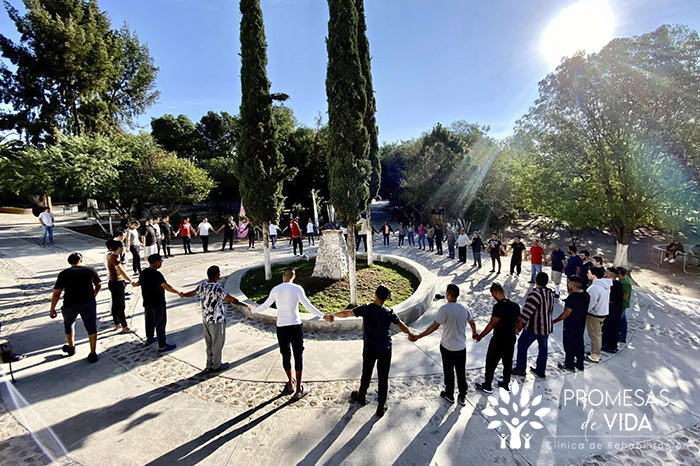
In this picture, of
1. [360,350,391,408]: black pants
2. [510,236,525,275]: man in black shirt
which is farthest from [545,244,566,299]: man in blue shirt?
[360,350,391,408]: black pants

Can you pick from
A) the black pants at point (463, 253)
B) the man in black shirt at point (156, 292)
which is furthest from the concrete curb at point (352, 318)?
the black pants at point (463, 253)

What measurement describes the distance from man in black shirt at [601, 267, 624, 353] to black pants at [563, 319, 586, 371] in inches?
43.9

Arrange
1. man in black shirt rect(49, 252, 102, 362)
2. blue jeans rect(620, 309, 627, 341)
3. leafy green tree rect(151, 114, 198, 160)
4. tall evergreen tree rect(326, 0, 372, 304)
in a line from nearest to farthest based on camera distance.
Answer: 1. man in black shirt rect(49, 252, 102, 362)
2. blue jeans rect(620, 309, 627, 341)
3. tall evergreen tree rect(326, 0, 372, 304)
4. leafy green tree rect(151, 114, 198, 160)

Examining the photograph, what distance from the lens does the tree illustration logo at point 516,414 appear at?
11.3 ft

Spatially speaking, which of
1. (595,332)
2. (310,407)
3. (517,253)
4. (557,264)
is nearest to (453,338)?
(310,407)

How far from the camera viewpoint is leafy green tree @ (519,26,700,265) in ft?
35.2

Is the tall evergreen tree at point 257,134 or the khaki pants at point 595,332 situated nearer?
the khaki pants at point 595,332

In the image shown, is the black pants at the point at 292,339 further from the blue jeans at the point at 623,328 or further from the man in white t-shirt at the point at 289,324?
the blue jeans at the point at 623,328

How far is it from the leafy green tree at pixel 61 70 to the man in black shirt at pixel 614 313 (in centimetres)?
2730

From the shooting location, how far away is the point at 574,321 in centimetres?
461

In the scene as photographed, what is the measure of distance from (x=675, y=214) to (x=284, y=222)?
20616 millimetres

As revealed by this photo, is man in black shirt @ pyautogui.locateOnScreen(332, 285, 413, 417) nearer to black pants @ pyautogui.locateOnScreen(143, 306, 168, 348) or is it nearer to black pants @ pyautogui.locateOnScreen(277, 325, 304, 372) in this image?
black pants @ pyautogui.locateOnScreen(277, 325, 304, 372)

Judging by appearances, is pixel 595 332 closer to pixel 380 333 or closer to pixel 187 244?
pixel 380 333

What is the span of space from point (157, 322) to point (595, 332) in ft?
23.2
